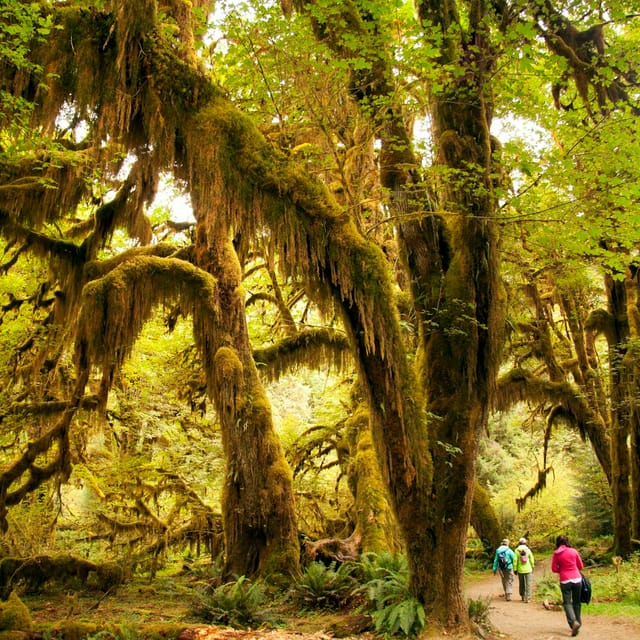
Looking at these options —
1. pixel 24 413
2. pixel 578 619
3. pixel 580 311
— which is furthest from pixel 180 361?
pixel 580 311

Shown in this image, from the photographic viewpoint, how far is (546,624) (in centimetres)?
855

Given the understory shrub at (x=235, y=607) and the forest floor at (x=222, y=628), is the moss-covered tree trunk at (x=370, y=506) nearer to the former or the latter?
the forest floor at (x=222, y=628)

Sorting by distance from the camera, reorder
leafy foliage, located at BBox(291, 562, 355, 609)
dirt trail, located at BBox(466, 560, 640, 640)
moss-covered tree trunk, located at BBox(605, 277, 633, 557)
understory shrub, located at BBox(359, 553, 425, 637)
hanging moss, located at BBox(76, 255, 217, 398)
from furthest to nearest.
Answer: moss-covered tree trunk, located at BBox(605, 277, 633, 557) < leafy foliage, located at BBox(291, 562, 355, 609) < dirt trail, located at BBox(466, 560, 640, 640) < hanging moss, located at BBox(76, 255, 217, 398) < understory shrub, located at BBox(359, 553, 425, 637)

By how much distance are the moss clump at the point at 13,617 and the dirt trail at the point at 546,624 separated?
19.4ft

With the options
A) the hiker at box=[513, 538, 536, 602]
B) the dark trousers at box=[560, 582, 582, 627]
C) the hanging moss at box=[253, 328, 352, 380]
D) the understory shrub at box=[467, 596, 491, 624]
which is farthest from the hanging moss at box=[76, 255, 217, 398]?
the hiker at box=[513, 538, 536, 602]

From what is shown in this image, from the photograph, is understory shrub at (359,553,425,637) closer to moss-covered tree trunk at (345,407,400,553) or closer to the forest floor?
the forest floor

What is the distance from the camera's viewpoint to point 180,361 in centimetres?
1348

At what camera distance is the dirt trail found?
25.0 ft

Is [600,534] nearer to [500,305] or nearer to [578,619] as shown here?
[578,619]

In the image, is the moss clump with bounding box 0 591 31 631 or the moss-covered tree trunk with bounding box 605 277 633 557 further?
the moss-covered tree trunk with bounding box 605 277 633 557

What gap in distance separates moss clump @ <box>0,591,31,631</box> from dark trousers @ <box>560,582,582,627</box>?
22.4 ft

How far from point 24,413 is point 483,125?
966 centimetres

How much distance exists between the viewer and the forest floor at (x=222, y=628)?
6152 mm

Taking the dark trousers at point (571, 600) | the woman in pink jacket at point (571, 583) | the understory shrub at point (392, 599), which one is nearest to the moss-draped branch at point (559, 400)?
the woman in pink jacket at point (571, 583)
